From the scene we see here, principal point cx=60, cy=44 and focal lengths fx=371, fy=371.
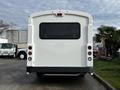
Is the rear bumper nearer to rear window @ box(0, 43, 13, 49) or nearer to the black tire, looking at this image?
the black tire

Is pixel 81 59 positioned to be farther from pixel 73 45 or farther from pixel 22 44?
pixel 22 44

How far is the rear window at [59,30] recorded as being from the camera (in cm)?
1589

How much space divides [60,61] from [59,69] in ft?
1.15

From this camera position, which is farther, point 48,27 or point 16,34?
point 16,34

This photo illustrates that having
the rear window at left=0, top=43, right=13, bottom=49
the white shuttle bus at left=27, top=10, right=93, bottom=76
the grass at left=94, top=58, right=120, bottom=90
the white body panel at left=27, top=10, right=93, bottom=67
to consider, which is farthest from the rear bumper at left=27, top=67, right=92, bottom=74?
the rear window at left=0, top=43, right=13, bottom=49

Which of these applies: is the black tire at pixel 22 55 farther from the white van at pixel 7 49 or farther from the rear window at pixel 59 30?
the rear window at pixel 59 30

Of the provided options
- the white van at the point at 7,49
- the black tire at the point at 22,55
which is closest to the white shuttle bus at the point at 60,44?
the black tire at the point at 22,55

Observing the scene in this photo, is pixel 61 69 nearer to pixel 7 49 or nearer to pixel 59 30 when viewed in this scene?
pixel 59 30

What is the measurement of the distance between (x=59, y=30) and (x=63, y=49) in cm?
91

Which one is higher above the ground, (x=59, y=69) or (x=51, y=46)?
(x=51, y=46)

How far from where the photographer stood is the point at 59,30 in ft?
52.6

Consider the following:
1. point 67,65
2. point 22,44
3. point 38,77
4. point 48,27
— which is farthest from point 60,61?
point 22,44

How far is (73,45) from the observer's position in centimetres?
1570

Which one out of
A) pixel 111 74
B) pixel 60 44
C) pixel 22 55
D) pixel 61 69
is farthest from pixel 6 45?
pixel 61 69
